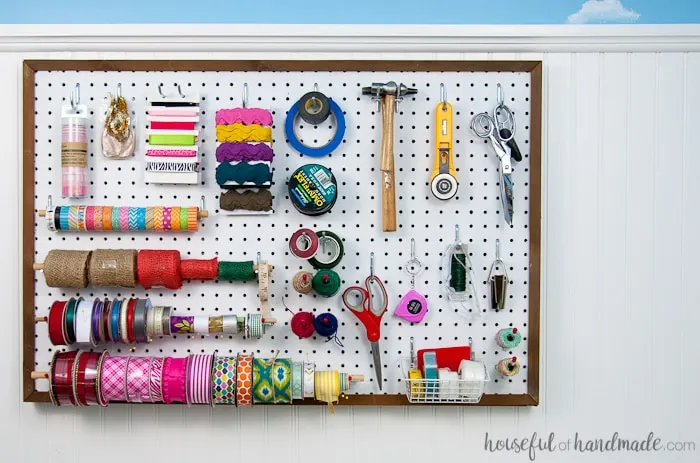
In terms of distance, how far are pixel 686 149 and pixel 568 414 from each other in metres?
0.65

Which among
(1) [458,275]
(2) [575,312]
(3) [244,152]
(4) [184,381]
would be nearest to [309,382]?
(4) [184,381]

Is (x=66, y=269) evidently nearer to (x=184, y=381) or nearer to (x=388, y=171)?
(x=184, y=381)

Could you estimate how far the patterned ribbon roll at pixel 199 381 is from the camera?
122 cm

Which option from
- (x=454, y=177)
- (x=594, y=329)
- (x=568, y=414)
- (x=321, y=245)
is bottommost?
(x=568, y=414)

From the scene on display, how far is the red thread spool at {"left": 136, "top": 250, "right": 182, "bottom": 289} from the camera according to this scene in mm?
1233

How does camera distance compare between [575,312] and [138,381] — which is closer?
[138,381]

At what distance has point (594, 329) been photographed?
1.32 m

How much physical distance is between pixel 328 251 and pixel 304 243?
60 millimetres

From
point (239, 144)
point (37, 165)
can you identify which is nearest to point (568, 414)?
point (239, 144)

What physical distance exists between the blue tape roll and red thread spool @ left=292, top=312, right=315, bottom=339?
35 cm

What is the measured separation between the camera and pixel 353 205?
51.1 inches

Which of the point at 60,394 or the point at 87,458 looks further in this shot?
the point at 87,458

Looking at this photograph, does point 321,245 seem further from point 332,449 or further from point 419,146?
point 332,449

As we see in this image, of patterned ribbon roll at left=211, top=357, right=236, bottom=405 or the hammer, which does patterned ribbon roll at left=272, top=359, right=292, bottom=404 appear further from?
the hammer
